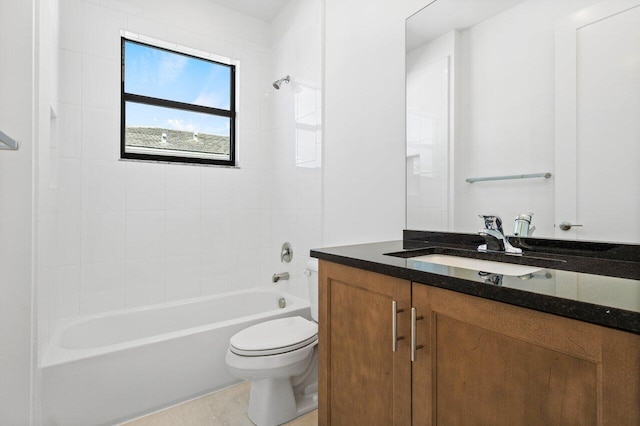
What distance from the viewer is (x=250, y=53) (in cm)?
282

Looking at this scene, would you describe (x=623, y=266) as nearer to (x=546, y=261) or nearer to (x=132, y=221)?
(x=546, y=261)

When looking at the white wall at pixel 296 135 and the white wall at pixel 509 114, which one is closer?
the white wall at pixel 509 114

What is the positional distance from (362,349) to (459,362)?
335 millimetres

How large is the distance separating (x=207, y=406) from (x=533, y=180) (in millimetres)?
1928

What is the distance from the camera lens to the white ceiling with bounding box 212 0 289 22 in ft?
8.53

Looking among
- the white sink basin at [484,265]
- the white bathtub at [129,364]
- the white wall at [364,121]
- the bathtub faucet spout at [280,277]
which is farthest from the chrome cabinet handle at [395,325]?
the bathtub faucet spout at [280,277]

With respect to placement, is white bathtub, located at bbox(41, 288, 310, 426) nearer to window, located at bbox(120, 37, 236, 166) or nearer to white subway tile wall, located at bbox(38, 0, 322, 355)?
white subway tile wall, located at bbox(38, 0, 322, 355)

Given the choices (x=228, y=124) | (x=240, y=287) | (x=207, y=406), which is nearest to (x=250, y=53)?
(x=228, y=124)

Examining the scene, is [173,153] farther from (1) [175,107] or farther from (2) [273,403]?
(2) [273,403]

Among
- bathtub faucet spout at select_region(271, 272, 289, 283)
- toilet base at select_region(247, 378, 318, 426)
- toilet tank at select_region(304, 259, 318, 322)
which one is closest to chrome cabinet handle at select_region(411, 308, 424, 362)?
toilet base at select_region(247, 378, 318, 426)

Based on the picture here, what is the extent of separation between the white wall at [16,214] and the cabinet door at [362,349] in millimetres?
1197

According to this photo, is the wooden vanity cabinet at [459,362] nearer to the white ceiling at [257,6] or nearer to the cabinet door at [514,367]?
the cabinet door at [514,367]

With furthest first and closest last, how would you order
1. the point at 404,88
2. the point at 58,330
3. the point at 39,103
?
1. the point at 58,330
2. the point at 404,88
3. the point at 39,103

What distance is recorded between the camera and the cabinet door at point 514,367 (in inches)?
21.2
